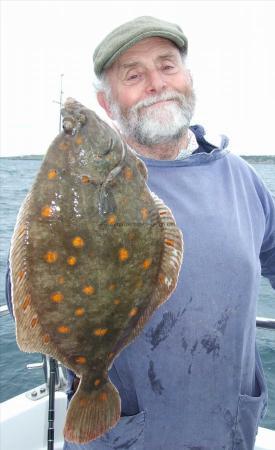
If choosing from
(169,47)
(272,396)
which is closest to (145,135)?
(169,47)

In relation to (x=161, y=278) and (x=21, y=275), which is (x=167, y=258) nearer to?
(x=161, y=278)

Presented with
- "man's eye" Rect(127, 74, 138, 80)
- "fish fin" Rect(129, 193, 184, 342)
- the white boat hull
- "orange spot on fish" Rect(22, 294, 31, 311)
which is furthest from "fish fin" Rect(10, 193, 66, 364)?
the white boat hull

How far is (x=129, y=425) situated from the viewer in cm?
231

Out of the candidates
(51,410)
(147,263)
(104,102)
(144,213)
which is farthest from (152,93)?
(51,410)

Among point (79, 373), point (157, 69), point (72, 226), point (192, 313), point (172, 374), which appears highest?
point (157, 69)

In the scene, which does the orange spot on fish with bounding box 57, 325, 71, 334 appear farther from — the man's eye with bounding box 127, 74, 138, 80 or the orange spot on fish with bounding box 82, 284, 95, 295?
the man's eye with bounding box 127, 74, 138, 80

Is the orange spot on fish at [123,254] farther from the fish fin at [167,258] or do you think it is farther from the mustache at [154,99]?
the mustache at [154,99]

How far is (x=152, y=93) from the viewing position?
2.69 metres

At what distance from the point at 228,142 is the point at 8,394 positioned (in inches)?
194

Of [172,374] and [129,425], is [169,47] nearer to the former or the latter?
[172,374]

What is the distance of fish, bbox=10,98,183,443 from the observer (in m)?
1.72

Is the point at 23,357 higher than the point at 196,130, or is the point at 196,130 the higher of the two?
the point at 196,130

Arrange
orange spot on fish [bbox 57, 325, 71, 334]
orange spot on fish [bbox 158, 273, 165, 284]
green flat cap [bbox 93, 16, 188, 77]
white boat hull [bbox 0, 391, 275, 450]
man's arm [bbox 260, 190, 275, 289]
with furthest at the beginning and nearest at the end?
white boat hull [bbox 0, 391, 275, 450], man's arm [bbox 260, 190, 275, 289], green flat cap [bbox 93, 16, 188, 77], orange spot on fish [bbox 158, 273, 165, 284], orange spot on fish [bbox 57, 325, 71, 334]

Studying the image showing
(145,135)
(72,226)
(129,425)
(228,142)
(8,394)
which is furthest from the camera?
(8,394)
